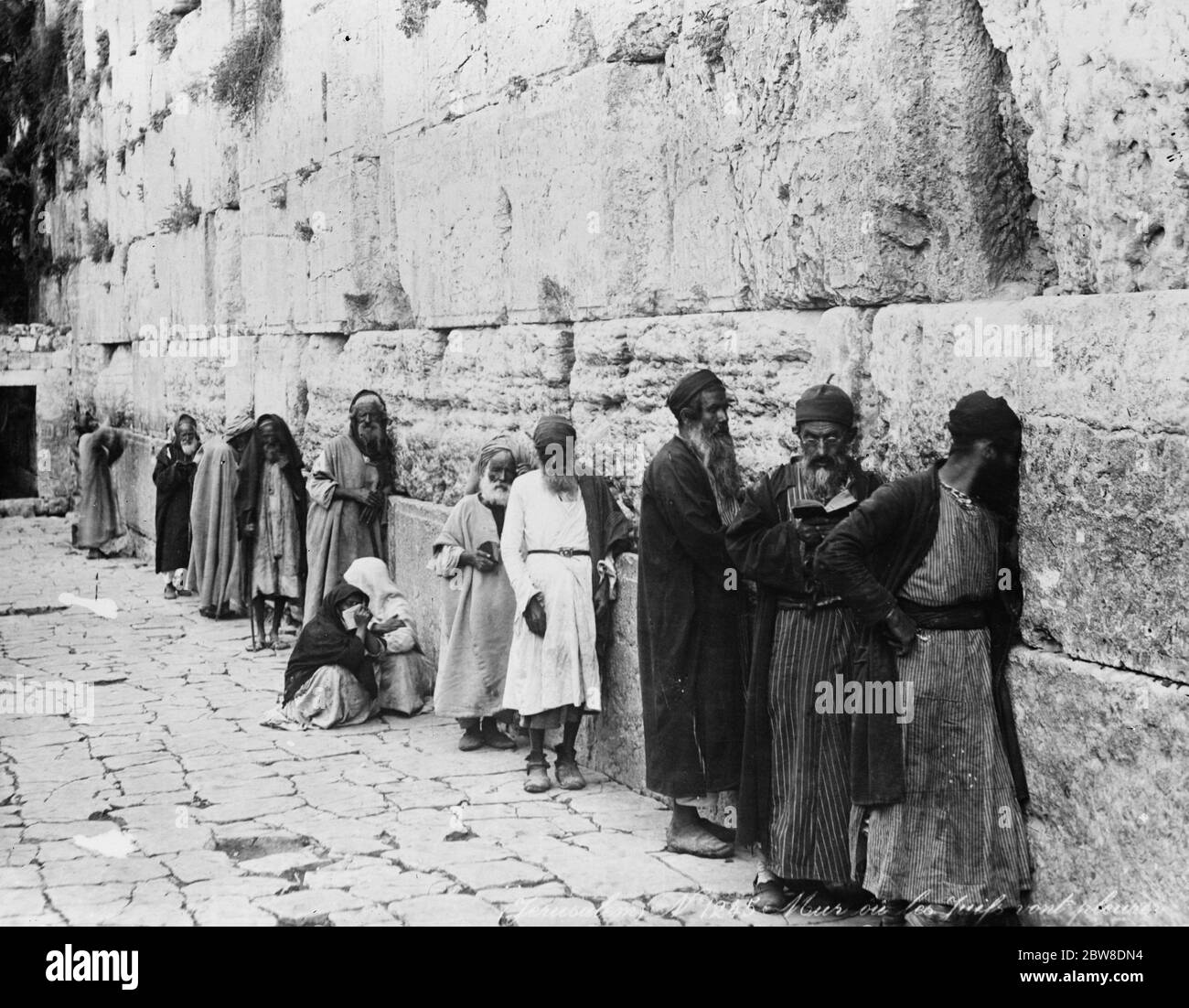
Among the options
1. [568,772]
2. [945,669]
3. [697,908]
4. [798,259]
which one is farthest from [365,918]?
[798,259]

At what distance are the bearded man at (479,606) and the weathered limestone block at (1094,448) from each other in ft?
9.59

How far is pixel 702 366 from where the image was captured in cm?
600

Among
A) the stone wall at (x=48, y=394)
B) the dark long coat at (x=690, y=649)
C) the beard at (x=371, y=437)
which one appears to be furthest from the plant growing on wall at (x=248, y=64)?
the stone wall at (x=48, y=394)

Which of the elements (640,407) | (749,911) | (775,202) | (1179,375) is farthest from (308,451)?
(1179,375)

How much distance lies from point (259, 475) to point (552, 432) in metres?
4.23

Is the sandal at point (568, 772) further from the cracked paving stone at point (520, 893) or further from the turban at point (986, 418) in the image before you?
the turban at point (986, 418)

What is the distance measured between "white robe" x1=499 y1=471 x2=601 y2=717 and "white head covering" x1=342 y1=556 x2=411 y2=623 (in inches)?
75.1

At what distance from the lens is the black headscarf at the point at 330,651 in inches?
308

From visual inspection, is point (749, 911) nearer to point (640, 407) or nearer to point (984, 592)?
point (984, 592)

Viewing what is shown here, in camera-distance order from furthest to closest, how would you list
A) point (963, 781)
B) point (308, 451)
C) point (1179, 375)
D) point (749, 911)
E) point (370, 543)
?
point (308, 451) < point (370, 543) < point (749, 911) < point (963, 781) < point (1179, 375)

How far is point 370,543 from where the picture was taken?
9352 mm

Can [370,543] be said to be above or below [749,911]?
above

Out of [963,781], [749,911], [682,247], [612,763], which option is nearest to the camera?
[963,781]
